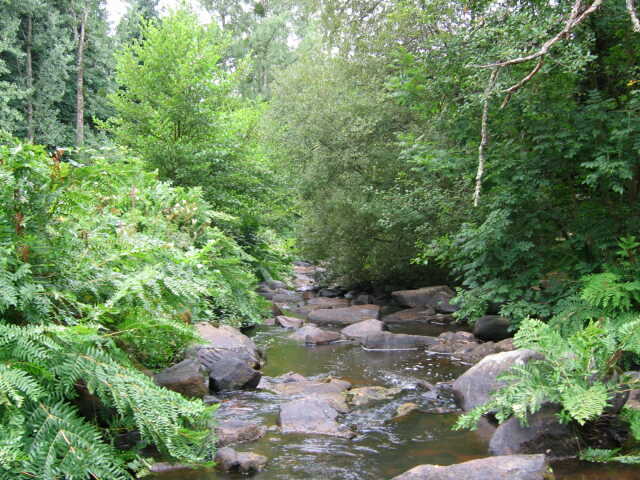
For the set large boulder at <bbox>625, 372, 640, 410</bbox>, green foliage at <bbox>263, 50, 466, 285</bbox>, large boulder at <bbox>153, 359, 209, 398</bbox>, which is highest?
green foliage at <bbox>263, 50, 466, 285</bbox>

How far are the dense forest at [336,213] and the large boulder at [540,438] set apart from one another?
142 mm

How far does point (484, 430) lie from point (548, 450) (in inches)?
36.9

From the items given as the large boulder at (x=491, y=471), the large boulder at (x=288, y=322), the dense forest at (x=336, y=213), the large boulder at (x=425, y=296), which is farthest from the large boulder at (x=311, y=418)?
the large boulder at (x=425, y=296)

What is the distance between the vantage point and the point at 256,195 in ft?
37.4

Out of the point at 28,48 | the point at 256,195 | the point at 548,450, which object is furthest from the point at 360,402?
the point at 28,48

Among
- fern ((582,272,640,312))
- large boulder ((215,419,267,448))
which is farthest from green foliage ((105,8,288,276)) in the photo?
fern ((582,272,640,312))

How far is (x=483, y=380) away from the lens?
630 centimetres

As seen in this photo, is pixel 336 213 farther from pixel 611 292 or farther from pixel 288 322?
pixel 611 292

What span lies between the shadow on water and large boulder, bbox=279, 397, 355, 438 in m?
0.12

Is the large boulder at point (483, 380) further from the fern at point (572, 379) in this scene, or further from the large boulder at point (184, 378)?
the large boulder at point (184, 378)

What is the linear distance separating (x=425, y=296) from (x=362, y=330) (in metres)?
3.66

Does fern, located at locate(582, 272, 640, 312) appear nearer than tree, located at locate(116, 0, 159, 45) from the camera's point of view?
Yes

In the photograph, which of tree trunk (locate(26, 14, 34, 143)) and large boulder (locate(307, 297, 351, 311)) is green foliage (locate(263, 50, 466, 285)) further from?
tree trunk (locate(26, 14, 34, 143))

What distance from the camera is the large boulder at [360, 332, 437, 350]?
1036cm
